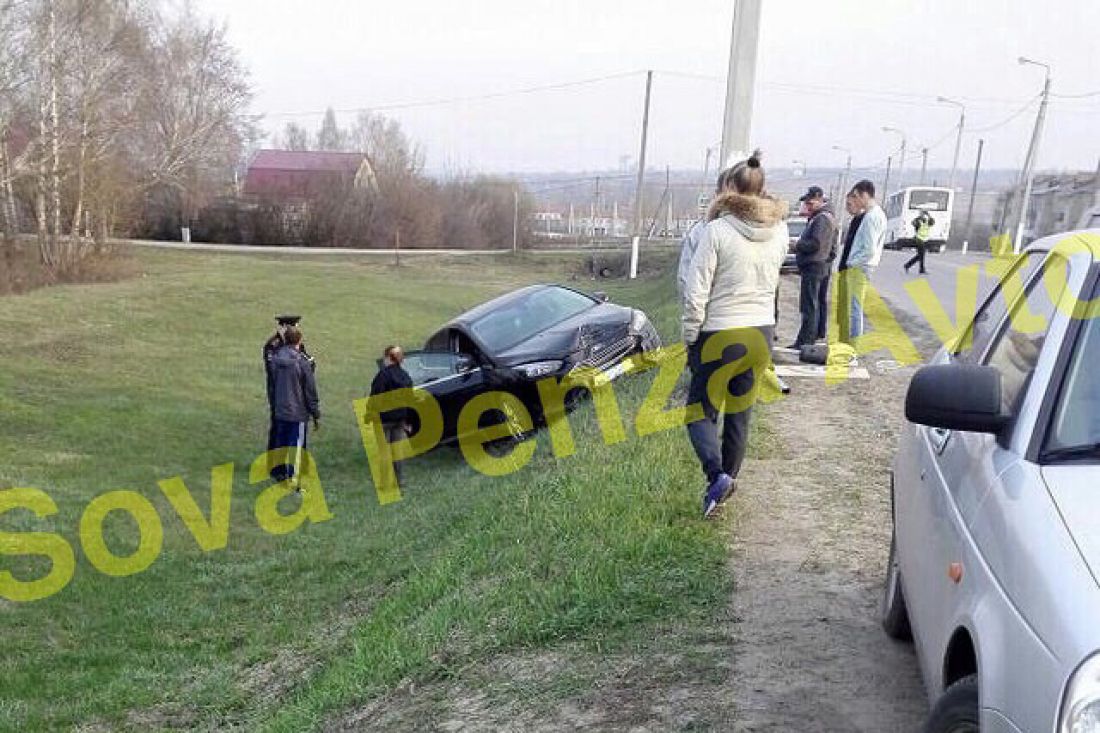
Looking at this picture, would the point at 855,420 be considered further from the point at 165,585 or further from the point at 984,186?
the point at 984,186

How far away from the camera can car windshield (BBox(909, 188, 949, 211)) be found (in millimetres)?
38719

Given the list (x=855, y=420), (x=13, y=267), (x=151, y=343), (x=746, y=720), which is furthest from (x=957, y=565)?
(x=13, y=267)

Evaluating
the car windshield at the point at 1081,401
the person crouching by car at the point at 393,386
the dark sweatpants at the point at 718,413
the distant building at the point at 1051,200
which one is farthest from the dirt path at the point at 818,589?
the distant building at the point at 1051,200

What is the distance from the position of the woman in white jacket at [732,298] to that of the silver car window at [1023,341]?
1557 millimetres

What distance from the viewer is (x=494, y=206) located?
74375 millimetres

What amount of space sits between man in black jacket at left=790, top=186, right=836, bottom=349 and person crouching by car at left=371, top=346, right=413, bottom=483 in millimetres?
4409

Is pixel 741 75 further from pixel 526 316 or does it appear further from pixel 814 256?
pixel 526 316

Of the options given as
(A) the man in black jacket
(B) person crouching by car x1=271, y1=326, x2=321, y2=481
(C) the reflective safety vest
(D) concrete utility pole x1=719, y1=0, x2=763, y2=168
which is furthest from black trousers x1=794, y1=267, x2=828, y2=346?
(C) the reflective safety vest

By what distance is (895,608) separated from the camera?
11.6 ft

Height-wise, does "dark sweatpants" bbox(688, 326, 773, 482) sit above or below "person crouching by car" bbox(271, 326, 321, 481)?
above

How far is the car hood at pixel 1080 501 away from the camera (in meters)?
1.74

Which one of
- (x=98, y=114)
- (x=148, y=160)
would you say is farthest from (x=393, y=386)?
(x=148, y=160)

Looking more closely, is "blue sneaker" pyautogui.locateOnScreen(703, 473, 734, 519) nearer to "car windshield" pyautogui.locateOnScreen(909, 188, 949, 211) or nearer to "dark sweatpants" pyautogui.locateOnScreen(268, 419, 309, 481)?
"dark sweatpants" pyautogui.locateOnScreen(268, 419, 309, 481)

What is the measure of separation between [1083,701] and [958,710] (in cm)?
53
